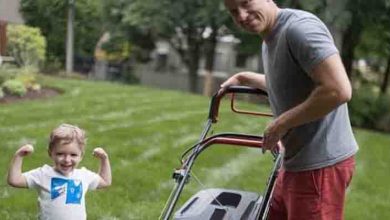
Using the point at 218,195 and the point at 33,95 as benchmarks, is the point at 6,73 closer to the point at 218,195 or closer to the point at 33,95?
the point at 33,95

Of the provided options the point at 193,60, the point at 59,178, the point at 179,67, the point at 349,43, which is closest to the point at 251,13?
Result: the point at 59,178

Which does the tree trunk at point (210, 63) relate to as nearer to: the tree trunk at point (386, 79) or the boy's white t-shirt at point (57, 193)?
the tree trunk at point (386, 79)

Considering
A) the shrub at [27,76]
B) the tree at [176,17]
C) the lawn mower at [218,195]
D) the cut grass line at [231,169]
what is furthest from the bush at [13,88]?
the lawn mower at [218,195]

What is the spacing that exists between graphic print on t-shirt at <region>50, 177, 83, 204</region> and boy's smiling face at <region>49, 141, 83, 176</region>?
0.11ft

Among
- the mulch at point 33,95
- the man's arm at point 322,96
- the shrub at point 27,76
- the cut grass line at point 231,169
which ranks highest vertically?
the man's arm at point 322,96

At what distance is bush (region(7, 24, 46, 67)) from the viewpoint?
7.83m

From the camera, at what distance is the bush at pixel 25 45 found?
7.83 m

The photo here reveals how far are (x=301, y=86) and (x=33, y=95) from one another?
732 cm

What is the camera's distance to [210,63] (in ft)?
55.0

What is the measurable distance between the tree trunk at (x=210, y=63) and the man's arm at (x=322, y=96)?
13.4 metres

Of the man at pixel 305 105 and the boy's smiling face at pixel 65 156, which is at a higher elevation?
the man at pixel 305 105

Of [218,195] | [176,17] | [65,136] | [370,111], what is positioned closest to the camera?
[65,136]

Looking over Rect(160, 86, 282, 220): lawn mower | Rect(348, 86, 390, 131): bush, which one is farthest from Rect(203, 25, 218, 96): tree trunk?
Rect(160, 86, 282, 220): lawn mower

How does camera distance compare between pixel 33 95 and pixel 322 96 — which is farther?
pixel 33 95
